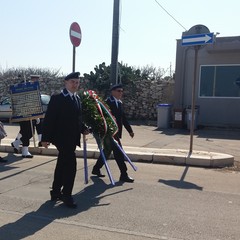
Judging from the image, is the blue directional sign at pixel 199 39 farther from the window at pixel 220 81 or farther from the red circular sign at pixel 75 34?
the window at pixel 220 81

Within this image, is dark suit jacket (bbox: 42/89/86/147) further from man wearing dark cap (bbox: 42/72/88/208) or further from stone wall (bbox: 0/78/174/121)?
stone wall (bbox: 0/78/174/121)

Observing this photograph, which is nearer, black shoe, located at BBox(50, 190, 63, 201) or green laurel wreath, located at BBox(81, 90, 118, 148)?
black shoe, located at BBox(50, 190, 63, 201)

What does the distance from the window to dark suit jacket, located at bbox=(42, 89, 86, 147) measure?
1249cm

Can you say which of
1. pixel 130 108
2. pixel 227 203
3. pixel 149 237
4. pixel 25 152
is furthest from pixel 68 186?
pixel 130 108

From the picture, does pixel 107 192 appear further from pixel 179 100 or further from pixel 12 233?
pixel 179 100

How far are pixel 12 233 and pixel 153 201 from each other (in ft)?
7.08

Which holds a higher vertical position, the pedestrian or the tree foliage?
the tree foliage

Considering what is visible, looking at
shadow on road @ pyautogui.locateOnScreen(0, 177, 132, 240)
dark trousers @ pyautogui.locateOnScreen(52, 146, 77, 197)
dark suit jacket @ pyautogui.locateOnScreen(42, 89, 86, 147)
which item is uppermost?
dark suit jacket @ pyautogui.locateOnScreen(42, 89, 86, 147)

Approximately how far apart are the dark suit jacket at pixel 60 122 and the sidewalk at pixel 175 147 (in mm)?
3821

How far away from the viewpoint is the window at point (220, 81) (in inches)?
651

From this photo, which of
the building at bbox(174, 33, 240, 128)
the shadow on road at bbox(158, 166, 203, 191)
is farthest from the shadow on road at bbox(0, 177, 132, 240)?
the building at bbox(174, 33, 240, 128)

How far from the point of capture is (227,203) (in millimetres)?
5641

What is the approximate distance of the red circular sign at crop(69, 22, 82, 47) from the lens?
28.9 feet

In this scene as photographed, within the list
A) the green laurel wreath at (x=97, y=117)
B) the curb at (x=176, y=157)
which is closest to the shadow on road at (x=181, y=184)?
the green laurel wreath at (x=97, y=117)
